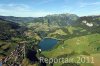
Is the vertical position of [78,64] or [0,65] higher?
[0,65]

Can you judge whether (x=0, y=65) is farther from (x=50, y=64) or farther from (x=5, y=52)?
(x=5, y=52)

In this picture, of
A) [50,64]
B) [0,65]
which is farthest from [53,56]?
[0,65]

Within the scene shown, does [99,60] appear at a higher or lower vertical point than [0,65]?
lower

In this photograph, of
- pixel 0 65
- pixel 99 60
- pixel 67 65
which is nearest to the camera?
pixel 0 65

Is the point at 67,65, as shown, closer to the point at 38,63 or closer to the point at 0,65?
the point at 38,63

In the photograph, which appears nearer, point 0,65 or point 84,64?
point 0,65

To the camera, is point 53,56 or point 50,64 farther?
point 53,56

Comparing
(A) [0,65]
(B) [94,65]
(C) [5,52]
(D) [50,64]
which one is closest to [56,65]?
(D) [50,64]

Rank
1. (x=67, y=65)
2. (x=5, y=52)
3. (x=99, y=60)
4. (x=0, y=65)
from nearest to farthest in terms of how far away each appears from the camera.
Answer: (x=0, y=65), (x=67, y=65), (x=99, y=60), (x=5, y=52)
